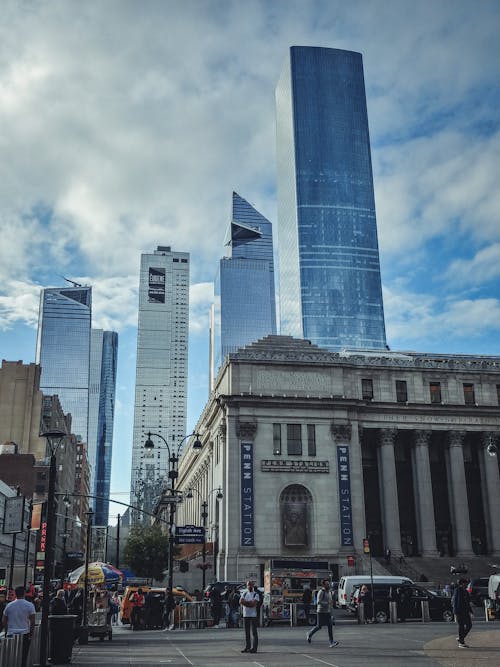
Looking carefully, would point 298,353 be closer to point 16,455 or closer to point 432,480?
point 432,480

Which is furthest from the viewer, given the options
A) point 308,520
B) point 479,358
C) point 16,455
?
point 16,455

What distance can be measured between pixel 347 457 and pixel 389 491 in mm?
5418

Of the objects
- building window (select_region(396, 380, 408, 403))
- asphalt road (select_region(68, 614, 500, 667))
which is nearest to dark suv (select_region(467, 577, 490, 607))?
asphalt road (select_region(68, 614, 500, 667))

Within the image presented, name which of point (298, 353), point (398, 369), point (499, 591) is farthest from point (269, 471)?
point (499, 591)

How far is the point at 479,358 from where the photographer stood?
85500 mm

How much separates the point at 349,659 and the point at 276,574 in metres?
19.9

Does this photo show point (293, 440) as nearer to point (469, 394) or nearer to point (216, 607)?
point (469, 394)

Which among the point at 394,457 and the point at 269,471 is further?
the point at 394,457

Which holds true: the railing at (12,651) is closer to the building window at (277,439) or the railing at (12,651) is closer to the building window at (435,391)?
the building window at (277,439)

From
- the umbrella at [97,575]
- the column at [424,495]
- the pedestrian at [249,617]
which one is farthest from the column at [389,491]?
the pedestrian at [249,617]

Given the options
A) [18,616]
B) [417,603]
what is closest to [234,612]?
[417,603]

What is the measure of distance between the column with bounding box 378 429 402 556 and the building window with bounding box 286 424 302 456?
8.54 meters

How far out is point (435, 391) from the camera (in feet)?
228

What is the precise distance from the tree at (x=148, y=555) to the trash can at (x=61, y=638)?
227 feet
